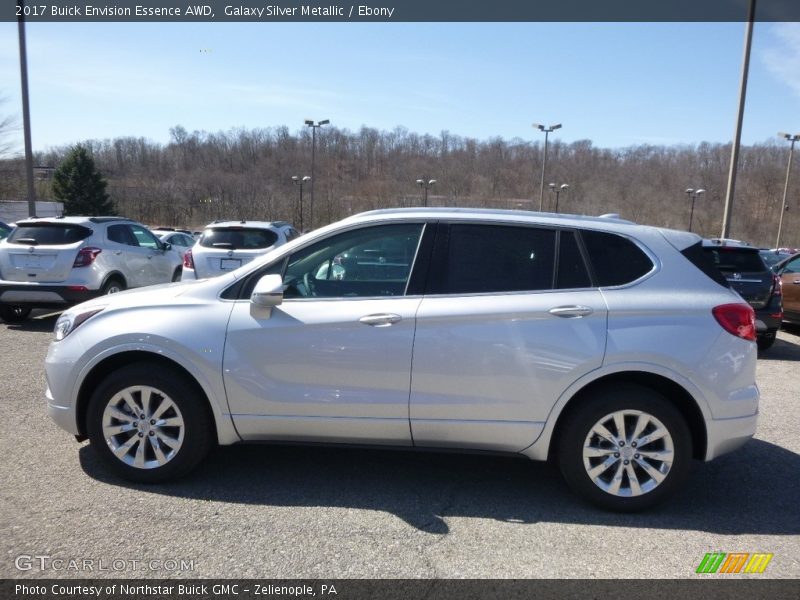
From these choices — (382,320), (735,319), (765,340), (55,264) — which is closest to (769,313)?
(765,340)

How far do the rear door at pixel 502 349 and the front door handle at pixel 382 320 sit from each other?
14 centimetres

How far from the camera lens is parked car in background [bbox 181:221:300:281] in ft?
30.5

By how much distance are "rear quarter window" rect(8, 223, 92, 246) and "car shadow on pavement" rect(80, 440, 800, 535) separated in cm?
598

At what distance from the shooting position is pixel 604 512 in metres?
3.61

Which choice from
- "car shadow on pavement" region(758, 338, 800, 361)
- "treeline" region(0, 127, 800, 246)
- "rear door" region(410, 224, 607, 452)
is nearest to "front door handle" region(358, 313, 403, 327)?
"rear door" region(410, 224, 607, 452)

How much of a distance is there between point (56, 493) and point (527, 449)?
290cm

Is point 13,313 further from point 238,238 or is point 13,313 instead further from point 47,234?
point 238,238

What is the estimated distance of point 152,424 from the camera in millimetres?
3807

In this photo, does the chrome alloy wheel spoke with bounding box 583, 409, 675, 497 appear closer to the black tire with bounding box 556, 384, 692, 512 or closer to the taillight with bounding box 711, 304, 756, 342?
the black tire with bounding box 556, 384, 692, 512

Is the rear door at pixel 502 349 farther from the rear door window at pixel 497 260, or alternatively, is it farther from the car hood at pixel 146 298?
the car hood at pixel 146 298

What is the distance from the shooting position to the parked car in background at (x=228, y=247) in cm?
930

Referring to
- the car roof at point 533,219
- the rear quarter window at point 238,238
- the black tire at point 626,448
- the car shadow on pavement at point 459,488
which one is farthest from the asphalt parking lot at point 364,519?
the rear quarter window at point 238,238

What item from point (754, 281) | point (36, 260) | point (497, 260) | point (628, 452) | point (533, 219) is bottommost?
point (628, 452)

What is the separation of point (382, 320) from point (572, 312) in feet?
3.70
